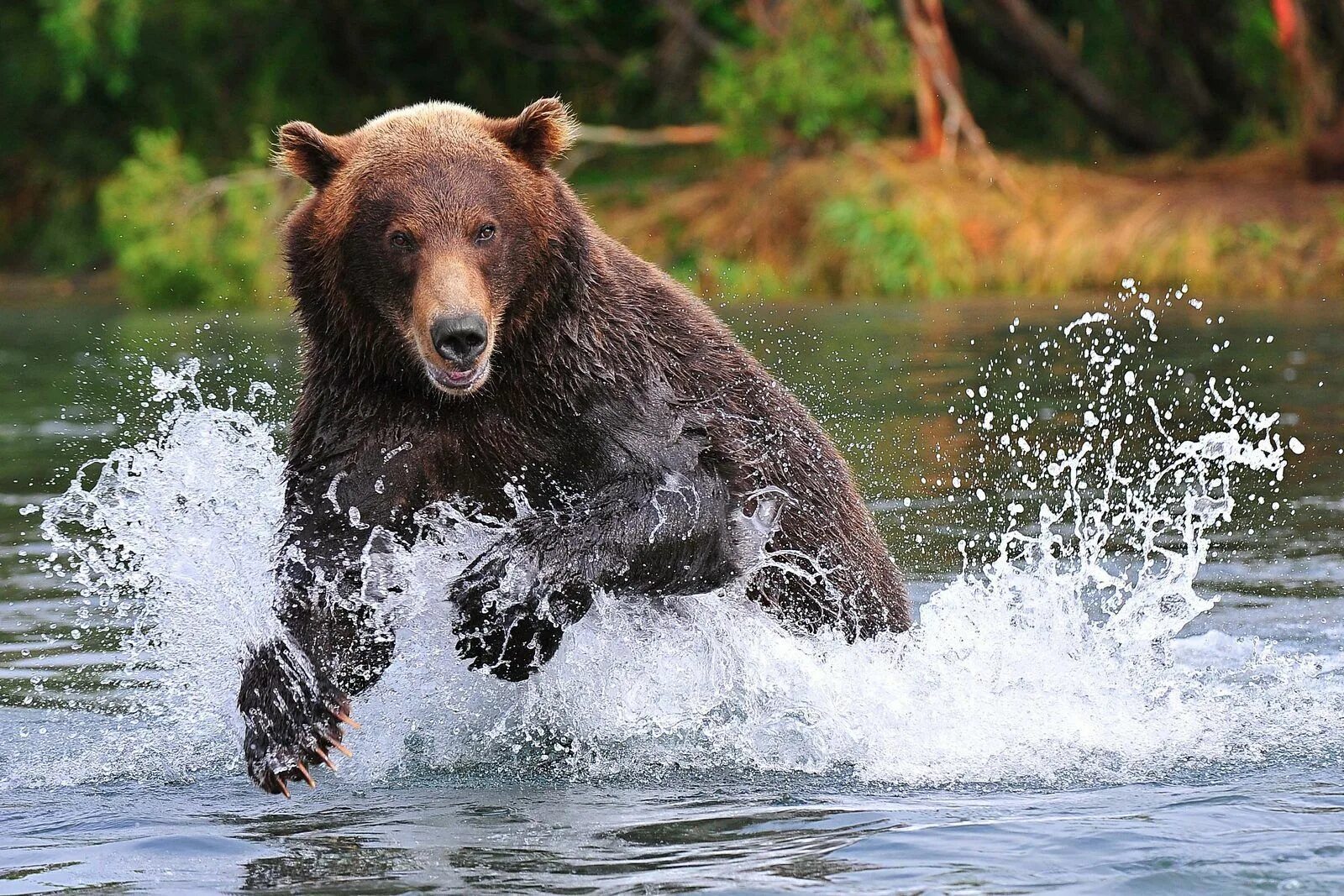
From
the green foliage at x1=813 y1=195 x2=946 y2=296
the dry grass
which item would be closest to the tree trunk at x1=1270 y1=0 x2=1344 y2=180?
the dry grass

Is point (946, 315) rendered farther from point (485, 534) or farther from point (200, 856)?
point (200, 856)

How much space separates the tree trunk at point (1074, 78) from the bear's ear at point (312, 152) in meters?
18.1

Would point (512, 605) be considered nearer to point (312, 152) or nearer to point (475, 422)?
point (475, 422)

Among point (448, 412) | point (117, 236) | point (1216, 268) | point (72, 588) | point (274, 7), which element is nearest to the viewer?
point (448, 412)

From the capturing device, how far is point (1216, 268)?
1777cm

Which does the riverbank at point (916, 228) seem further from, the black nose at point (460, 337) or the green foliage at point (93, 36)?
the black nose at point (460, 337)

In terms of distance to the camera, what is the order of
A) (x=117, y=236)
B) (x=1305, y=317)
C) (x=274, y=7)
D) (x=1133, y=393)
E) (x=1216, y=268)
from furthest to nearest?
→ (x=274, y=7) → (x=117, y=236) → (x=1216, y=268) → (x=1305, y=317) → (x=1133, y=393)

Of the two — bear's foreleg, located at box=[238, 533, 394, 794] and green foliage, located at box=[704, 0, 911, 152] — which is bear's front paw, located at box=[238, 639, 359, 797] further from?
green foliage, located at box=[704, 0, 911, 152]

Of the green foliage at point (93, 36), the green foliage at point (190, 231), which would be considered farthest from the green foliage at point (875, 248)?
the green foliage at point (93, 36)

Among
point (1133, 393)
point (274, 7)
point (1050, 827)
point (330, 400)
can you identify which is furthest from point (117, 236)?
point (1050, 827)

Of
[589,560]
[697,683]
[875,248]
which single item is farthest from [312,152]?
[875,248]

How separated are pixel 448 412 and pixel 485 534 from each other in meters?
0.35

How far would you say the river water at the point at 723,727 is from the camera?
4.27 m

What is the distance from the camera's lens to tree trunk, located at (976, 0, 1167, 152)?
22688 mm
